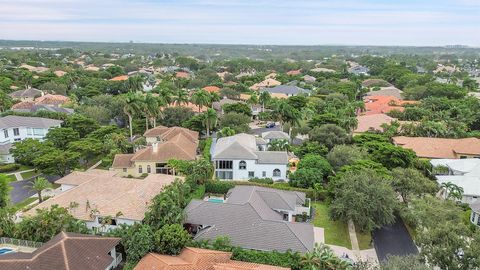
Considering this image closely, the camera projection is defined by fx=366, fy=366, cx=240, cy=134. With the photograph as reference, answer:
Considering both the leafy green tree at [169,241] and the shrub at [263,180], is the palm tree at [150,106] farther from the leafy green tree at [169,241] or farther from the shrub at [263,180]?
the leafy green tree at [169,241]

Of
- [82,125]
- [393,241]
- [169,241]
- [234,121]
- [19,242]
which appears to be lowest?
[393,241]

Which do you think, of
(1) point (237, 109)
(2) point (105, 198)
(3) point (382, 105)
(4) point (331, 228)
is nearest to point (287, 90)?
(3) point (382, 105)

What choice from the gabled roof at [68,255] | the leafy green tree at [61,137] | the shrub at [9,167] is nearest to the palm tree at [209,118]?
the leafy green tree at [61,137]

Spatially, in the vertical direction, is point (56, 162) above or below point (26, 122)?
below

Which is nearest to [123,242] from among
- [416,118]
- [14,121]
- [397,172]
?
[397,172]

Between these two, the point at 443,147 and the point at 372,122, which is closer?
the point at 443,147

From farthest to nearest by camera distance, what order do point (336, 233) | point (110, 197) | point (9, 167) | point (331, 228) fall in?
1. point (9, 167)
2. point (110, 197)
3. point (331, 228)
4. point (336, 233)

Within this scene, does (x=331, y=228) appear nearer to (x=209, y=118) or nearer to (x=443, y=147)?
(x=443, y=147)

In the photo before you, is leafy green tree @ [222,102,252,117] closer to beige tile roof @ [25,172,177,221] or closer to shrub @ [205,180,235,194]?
shrub @ [205,180,235,194]
